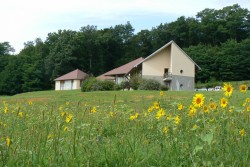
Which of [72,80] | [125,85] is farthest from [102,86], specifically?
[72,80]

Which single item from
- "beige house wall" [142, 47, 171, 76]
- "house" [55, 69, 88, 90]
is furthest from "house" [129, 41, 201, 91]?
"house" [55, 69, 88, 90]

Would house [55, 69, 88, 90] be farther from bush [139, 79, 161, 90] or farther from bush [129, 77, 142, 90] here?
bush [139, 79, 161, 90]

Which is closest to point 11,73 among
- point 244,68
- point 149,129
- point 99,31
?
point 99,31

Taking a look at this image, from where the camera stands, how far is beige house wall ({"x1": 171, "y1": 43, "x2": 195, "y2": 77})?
1869 inches

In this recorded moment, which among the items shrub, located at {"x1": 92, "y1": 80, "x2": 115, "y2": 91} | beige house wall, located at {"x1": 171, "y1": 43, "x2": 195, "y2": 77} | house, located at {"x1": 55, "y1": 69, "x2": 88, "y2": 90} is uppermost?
beige house wall, located at {"x1": 171, "y1": 43, "x2": 195, "y2": 77}

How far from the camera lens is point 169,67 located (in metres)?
48.4

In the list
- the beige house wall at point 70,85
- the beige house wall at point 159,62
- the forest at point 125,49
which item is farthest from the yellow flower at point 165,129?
the forest at point 125,49

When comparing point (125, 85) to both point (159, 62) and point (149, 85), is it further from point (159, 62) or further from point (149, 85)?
point (159, 62)

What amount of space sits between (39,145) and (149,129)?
6.74ft

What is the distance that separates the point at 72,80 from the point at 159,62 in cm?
2245

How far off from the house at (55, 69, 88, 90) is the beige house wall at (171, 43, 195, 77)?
20.7 metres

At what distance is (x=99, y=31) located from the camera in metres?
91.0

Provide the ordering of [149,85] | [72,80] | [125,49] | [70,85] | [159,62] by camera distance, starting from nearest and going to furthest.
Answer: [149,85], [159,62], [72,80], [70,85], [125,49]

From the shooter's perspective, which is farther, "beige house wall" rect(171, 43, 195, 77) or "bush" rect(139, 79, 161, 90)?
"beige house wall" rect(171, 43, 195, 77)
